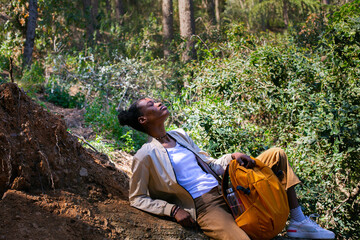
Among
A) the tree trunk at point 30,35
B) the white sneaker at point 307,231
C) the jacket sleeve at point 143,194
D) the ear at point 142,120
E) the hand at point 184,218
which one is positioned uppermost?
the tree trunk at point 30,35

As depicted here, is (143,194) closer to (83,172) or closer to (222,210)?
(83,172)

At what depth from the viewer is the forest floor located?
249 centimetres

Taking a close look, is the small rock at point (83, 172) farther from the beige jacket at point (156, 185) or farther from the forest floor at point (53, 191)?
the beige jacket at point (156, 185)

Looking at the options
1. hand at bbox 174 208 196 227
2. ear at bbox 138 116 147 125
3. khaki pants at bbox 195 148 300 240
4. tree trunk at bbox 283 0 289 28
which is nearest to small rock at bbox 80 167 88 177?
ear at bbox 138 116 147 125

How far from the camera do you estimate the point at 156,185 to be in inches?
123

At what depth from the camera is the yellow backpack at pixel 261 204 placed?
9.46 ft

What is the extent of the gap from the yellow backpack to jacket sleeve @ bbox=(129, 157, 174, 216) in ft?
1.94

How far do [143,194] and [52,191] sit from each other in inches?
28.1

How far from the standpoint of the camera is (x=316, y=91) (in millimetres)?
5715

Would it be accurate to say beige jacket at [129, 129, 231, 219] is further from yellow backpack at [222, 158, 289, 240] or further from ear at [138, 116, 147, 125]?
yellow backpack at [222, 158, 289, 240]

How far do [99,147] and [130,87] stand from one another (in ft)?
11.0

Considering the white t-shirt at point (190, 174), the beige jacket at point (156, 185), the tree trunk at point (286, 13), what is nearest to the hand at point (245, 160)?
the white t-shirt at point (190, 174)

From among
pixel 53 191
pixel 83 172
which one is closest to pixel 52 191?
pixel 53 191

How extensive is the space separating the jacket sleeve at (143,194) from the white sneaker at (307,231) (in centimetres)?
108
